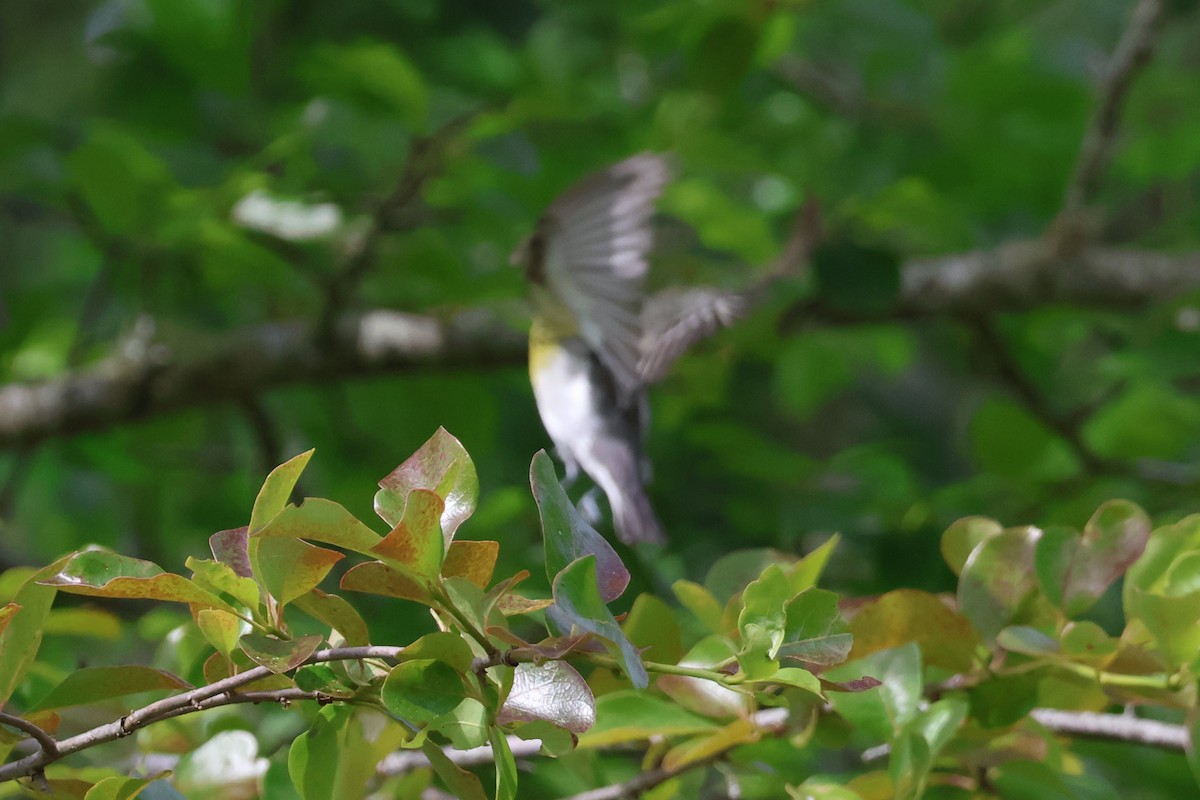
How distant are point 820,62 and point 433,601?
1.98 meters

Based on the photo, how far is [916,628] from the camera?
625mm

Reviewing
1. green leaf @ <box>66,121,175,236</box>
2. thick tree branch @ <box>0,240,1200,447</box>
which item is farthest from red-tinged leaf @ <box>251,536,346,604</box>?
thick tree branch @ <box>0,240,1200,447</box>

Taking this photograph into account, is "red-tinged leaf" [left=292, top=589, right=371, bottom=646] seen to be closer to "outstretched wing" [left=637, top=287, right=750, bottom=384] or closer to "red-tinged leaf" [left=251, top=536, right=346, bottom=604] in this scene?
"red-tinged leaf" [left=251, top=536, right=346, bottom=604]

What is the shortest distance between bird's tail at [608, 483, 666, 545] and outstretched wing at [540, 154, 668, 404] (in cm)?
12

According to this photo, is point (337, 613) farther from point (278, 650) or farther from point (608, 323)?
point (608, 323)

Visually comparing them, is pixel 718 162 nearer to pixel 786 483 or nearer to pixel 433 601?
Answer: pixel 786 483

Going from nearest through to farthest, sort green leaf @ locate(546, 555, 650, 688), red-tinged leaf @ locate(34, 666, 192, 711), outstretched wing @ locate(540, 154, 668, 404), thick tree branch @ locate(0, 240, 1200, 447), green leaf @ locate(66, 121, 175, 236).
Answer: green leaf @ locate(546, 555, 650, 688), red-tinged leaf @ locate(34, 666, 192, 711), outstretched wing @ locate(540, 154, 668, 404), green leaf @ locate(66, 121, 175, 236), thick tree branch @ locate(0, 240, 1200, 447)

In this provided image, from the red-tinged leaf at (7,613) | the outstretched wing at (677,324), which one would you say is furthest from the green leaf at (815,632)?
the outstretched wing at (677,324)

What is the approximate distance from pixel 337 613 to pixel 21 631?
5.6 inches

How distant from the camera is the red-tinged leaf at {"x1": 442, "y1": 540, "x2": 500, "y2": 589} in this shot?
50 centimetres

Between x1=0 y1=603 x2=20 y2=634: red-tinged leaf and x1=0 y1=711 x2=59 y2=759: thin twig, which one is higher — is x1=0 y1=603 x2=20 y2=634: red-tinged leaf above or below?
above

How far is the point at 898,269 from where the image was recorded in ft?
4.98

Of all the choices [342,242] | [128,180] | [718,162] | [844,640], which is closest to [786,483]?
[718,162]

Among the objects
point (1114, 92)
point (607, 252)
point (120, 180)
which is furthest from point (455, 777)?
point (1114, 92)
